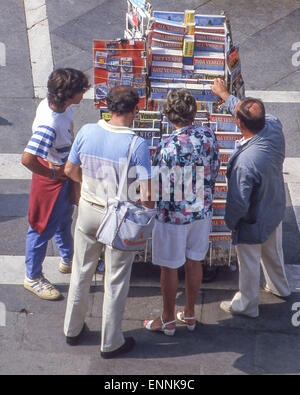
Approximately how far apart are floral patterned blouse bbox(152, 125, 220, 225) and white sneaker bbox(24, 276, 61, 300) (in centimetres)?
138

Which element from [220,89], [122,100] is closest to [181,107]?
[122,100]

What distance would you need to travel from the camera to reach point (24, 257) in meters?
6.45

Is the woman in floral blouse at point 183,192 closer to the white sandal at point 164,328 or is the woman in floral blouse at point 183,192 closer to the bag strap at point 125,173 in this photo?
the white sandal at point 164,328

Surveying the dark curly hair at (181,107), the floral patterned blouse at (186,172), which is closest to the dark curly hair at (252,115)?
the floral patterned blouse at (186,172)

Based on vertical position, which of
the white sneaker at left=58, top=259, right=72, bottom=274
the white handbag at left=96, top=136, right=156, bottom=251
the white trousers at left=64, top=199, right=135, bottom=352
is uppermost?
the white handbag at left=96, top=136, right=156, bottom=251

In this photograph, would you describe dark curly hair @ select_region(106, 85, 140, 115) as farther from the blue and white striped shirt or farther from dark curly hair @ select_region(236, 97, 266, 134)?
dark curly hair @ select_region(236, 97, 266, 134)

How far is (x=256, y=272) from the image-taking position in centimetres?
554

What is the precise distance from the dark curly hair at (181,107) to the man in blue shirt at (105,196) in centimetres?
28

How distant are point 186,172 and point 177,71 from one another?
5.52 ft

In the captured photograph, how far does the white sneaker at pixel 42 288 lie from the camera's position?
592 centimetres

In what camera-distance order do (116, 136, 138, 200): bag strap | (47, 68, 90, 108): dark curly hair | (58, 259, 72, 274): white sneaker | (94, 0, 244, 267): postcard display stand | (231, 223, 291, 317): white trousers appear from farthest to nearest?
1. (58, 259, 72, 274): white sneaker
2. (94, 0, 244, 267): postcard display stand
3. (231, 223, 291, 317): white trousers
4. (47, 68, 90, 108): dark curly hair
5. (116, 136, 138, 200): bag strap

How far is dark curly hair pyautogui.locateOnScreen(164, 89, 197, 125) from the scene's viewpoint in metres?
4.83

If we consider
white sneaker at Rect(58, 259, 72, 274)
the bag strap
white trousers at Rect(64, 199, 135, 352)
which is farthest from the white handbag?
white sneaker at Rect(58, 259, 72, 274)
